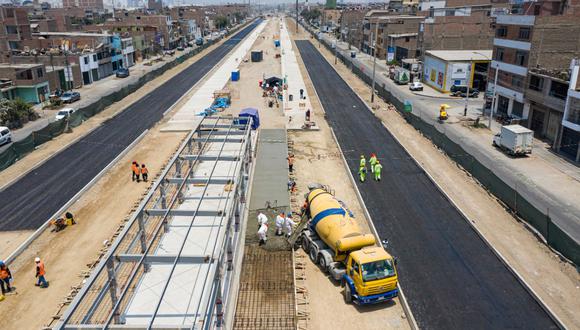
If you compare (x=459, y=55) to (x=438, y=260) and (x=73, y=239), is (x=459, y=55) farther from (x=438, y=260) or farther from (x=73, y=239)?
(x=73, y=239)

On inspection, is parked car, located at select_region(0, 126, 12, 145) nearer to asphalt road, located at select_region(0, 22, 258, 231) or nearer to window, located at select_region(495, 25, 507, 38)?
asphalt road, located at select_region(0, 22, 258, 231)

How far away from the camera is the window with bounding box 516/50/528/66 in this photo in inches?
1937

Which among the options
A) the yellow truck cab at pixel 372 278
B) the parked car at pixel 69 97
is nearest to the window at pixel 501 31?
the yellow truck cab at pixel 372 278

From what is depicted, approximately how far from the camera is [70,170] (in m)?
37.8

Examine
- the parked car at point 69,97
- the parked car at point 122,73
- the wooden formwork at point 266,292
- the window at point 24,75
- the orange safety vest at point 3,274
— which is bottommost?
the wooden formwork at point 266,292

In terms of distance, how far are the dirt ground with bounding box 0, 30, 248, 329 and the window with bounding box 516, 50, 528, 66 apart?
38649 millimetres

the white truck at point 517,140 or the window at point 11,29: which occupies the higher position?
the window at point 11,29

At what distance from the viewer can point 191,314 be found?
667 inches

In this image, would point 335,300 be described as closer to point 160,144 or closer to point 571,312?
point 571,312

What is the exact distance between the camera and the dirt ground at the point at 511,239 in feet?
70.3

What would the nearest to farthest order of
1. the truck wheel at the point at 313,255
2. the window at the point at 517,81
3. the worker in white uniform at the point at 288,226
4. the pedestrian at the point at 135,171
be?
the truck wheel at the point at 313,255 < the worker in white uniform at the point at 288,226 < the pedestrian at the point at 135,171 < the window at the point at 517,81

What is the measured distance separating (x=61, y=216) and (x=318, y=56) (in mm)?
95644

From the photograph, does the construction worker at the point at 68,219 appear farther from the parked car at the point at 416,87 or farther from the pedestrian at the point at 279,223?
the parked car at the point at 416,87

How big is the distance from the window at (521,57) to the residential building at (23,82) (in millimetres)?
60824
